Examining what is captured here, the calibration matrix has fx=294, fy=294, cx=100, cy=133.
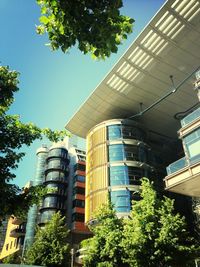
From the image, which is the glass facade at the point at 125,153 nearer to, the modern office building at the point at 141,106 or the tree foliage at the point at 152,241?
the modern office building at the point at 141,106


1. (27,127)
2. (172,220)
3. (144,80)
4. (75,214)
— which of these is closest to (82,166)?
(75,214)

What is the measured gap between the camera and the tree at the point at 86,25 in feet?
18.6

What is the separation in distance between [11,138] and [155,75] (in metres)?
32.4

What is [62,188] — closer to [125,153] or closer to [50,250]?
[125,153]

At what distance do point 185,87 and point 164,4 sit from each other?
41.8 ft

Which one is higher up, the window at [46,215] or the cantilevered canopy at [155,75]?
the cantilevered canopy at [155,75]

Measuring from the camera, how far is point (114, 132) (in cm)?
4541

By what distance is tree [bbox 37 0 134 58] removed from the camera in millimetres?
5684

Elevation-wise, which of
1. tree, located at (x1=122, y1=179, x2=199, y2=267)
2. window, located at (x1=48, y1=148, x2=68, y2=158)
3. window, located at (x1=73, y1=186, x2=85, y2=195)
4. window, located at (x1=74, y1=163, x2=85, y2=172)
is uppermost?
window, located at (x1=48, y1=148, x2=68, y2=158)

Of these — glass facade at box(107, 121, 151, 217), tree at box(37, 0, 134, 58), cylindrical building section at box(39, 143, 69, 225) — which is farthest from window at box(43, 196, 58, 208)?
tree at box(37, 0, 134, 58)

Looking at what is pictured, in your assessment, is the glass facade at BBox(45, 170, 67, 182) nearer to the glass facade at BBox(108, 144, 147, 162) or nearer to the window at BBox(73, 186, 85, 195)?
the window at BBox(73, 186, 85, 195)

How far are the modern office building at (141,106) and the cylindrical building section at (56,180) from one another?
43.7ft

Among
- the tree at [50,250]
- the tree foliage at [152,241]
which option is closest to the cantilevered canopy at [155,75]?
the tree foliage at [152,241]

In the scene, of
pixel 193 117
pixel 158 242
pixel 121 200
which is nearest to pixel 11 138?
pixel 158 242
